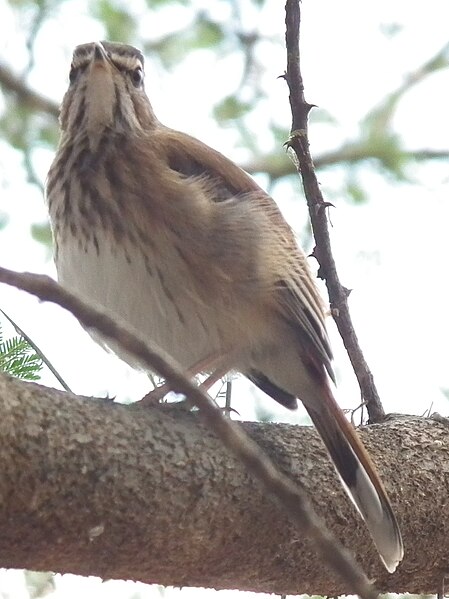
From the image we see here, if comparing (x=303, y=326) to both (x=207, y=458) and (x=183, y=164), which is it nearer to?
(x=183, y=164)

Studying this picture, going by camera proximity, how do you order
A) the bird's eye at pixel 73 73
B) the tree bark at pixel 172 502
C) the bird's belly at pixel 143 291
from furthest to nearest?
1. the bird's eye at pixel 73 73
2. the bird's belly at pixel 143 291
3. the tree bark at pixel 172 502

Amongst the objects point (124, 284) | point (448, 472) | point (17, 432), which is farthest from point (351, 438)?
point (17, 432)

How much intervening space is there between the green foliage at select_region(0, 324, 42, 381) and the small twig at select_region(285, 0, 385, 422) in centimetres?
94

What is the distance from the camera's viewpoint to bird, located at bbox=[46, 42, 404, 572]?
3.06 meters

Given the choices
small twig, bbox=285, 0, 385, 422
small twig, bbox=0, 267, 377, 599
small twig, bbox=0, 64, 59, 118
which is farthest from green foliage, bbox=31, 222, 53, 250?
small twig, bbox=0, 267, 377, 599

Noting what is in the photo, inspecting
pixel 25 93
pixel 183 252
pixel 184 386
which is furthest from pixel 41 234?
pixel 184 386

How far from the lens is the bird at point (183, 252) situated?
10.0ft

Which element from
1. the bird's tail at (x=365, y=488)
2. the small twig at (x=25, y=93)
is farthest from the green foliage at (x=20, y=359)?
the small twig at (x=25, y=93)

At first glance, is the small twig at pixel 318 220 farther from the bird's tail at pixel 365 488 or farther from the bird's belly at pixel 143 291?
the bird's belly at pixel 143 291

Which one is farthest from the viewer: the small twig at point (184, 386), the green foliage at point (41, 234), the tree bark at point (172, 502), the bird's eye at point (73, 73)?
the green foliage at point (41, 234)

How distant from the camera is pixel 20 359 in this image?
2.58 m

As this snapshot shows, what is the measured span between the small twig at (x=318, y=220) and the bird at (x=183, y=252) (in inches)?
5.3

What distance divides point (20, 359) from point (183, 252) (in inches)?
27.3

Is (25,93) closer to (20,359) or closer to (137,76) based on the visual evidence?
(137,76)
